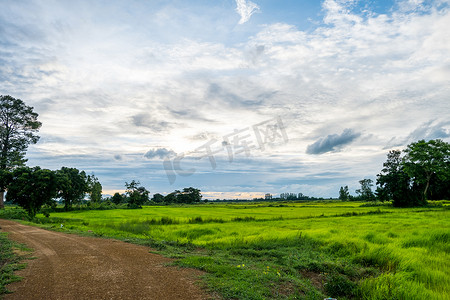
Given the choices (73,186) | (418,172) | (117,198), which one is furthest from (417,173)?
(117,198)

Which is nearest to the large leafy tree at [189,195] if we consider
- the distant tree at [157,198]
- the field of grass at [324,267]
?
the distant tree at [157,198]

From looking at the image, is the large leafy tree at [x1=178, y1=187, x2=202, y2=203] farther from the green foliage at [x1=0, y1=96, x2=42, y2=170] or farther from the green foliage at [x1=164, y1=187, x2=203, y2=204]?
the green foliage at [x1=0, y1=96, x2=42, y2=170]

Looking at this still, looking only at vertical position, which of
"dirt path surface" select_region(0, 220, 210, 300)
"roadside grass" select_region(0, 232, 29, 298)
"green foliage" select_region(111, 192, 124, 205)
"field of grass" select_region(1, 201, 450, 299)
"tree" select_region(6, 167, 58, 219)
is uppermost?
"tree" select_region(6, 167, 58, 219)

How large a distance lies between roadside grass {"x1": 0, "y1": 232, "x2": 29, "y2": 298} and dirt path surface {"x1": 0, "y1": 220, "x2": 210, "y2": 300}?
22 cm

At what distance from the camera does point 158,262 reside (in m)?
9.16

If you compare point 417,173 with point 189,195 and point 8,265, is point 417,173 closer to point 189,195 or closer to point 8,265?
point 8,265

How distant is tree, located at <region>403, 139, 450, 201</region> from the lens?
4772 cm

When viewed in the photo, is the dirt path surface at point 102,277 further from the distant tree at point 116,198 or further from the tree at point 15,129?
the distant tree at point 116,198

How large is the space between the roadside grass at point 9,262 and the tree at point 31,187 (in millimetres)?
18773

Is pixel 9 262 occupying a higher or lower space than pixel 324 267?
higher

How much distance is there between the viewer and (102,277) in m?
7.21

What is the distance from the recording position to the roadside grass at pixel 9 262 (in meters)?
6.70

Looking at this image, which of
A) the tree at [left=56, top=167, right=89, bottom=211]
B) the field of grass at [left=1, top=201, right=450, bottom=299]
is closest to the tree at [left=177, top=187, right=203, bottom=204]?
the tree at [left=56, top=167, right=89, bottom=211]

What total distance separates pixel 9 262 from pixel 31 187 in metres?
24.1
